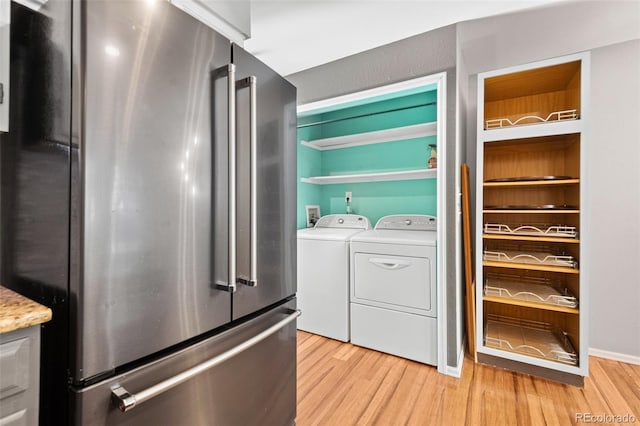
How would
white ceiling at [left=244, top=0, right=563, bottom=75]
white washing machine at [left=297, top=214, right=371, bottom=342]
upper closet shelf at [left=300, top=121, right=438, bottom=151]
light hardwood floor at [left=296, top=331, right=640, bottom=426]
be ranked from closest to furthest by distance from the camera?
light hardwood floor at [left=296, top=331, right=640, bottom=426], white ceiling at [left=244, top=0, right=563, bottom=75], white washing machine at [left=297, top=214, right=371, bottom=342], upper closet shelf at [left=300, top=121, right=438, bottom=151]

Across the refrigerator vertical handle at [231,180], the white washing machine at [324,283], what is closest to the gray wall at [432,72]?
the white washing machine at [324,283]

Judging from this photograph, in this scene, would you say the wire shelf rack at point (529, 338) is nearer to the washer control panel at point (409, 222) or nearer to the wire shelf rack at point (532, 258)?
the wire shelf rack at point (532, 258)

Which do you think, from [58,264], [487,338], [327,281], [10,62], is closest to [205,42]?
[10,62]

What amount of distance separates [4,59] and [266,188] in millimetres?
903

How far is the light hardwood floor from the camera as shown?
1.58 m

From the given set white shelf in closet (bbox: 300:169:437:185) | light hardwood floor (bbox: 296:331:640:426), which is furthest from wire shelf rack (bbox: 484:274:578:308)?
white shelf in closet (bbox: 300:169:437:185)

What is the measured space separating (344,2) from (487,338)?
2.59 m

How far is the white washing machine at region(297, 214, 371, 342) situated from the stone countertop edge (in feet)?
6.38

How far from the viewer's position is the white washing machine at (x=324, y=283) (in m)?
2.44

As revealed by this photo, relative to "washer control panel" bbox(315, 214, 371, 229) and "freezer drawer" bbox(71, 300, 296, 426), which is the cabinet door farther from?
"washer control panel" bbox(315, 214, 371, 229)

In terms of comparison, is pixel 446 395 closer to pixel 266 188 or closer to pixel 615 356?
pixel 615 356

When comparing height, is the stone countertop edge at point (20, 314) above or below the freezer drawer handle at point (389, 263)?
above

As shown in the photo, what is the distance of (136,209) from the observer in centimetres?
77

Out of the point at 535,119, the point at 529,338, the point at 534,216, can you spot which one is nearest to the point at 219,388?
the point at 529,338
